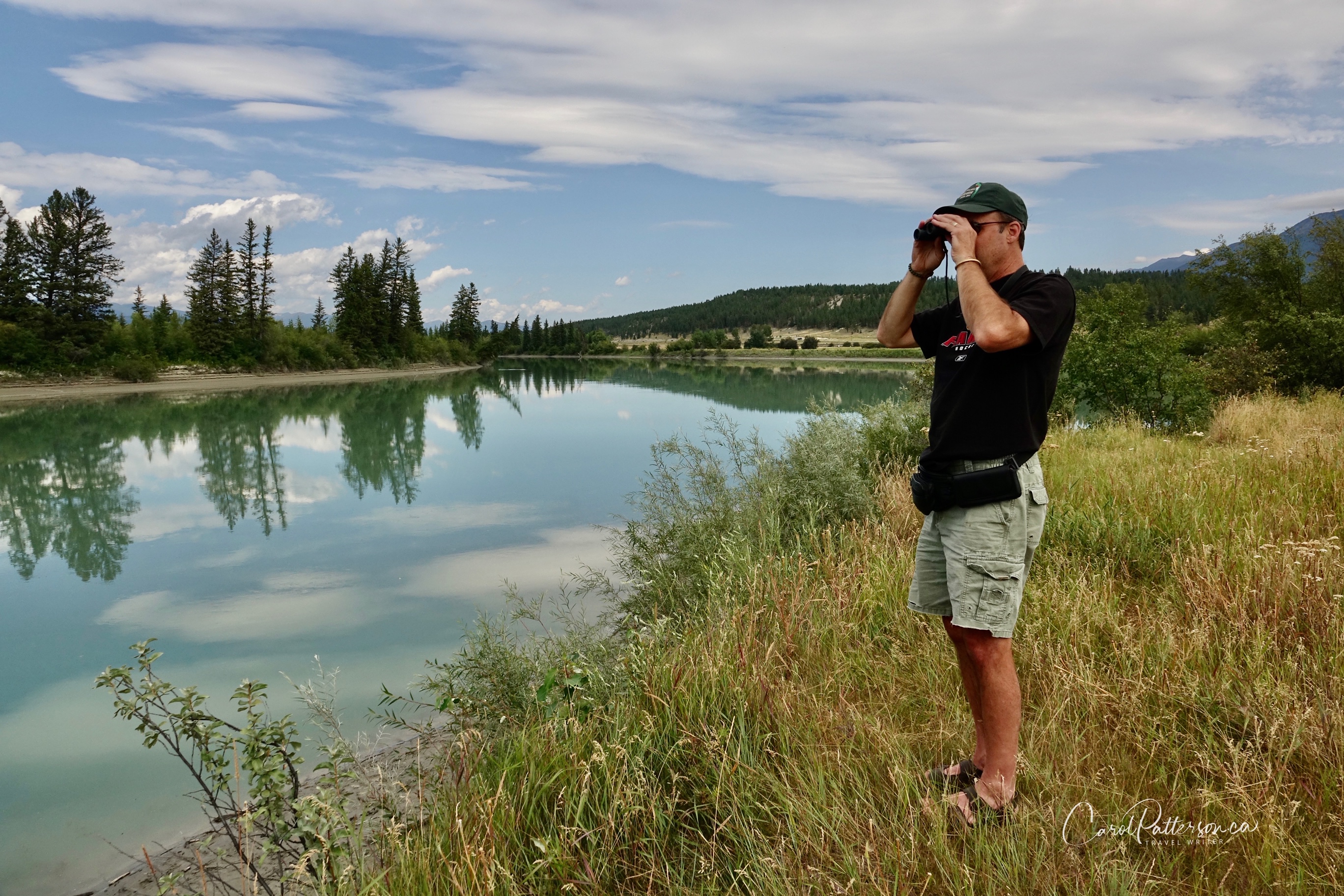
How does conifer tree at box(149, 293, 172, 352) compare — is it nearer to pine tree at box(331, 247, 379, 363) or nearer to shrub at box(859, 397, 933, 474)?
pine tree at box(331, 247, 379, 363)

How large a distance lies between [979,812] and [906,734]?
55 cm

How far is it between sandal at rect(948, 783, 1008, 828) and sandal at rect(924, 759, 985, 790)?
15 cm

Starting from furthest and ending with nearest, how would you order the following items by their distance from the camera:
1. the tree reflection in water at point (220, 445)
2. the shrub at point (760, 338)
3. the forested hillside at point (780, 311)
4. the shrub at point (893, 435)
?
the forested hillside at point (780, 311) < the shrub at point (760, 338) < the tree reflection in water at point (220, 445) < the shrub at point (893, 435)

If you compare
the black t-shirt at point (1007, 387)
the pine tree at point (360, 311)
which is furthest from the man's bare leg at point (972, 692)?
the pine tree at point (360, 311)

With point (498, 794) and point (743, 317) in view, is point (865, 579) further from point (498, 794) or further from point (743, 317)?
point (743, 317)

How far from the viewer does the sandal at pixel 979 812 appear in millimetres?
2361

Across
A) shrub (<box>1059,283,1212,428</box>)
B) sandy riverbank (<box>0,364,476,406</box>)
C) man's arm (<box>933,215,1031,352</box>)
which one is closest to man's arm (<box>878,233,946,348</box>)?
man's arm (<box>933,215,1031,352</box>)

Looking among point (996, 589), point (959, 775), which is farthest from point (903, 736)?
point (996, 589)

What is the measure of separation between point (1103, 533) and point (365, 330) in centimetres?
6849

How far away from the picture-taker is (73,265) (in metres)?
39.3

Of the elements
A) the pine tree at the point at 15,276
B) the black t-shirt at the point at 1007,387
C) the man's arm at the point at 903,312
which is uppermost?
the pine tree at the point at 15,276

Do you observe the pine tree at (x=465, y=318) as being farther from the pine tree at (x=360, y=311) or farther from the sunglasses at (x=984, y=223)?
the sunglasses at (x=984, y=223)

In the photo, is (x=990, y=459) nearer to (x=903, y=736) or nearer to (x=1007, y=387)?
(x=1007, y=387)

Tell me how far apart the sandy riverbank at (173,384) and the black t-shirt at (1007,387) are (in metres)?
40.7
